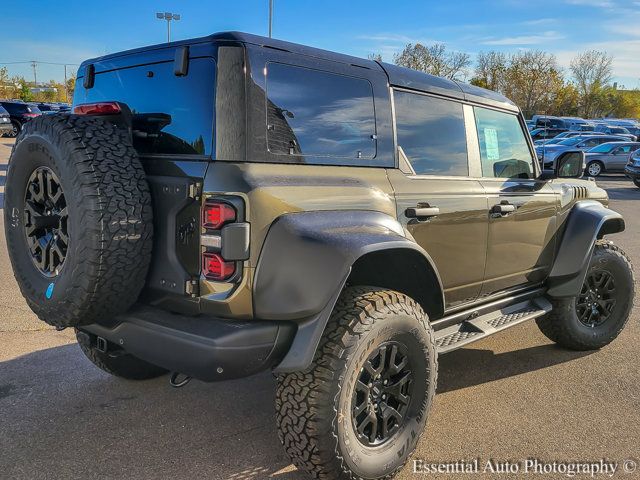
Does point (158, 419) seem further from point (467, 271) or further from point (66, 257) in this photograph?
point (467, 271)

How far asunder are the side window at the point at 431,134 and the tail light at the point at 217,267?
1.30 metres

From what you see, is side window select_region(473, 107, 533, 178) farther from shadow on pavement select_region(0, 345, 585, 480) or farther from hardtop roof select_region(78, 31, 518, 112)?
shadow on pavement select_region(0, 345, 585, 480)

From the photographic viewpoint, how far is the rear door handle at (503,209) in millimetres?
3616

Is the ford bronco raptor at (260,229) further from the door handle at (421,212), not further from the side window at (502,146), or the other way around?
the side window at (502,146)

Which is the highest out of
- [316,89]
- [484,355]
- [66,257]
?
[316,89]

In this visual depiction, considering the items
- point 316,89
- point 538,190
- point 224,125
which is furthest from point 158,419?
point 538,190

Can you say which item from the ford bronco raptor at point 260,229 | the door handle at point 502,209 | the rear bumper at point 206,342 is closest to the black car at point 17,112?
the ford bronco raptor at point 260,229

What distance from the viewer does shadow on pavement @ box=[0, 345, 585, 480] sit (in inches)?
110

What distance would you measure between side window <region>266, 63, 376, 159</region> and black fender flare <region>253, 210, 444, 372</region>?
400mm

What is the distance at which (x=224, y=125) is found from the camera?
241 cm

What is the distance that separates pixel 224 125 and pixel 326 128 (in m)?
0.56

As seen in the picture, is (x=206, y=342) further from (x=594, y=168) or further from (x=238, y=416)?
(x=594, y=168)

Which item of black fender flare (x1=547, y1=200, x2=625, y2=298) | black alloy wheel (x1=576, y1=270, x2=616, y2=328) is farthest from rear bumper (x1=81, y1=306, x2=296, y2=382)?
black alloy wheel (x1=576, y1=270, x2=616, y2=328)

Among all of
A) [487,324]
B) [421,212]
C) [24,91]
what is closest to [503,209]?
[487,324]
